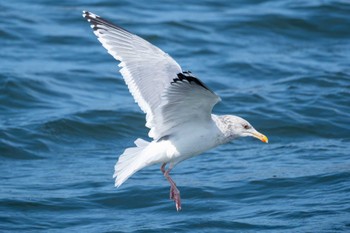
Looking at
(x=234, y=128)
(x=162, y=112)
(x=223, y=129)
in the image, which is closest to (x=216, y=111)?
(x=234, y=128)

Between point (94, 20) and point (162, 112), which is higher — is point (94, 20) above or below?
above

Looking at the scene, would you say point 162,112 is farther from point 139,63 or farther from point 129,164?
point 139,63

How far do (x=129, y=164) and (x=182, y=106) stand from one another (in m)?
0.61

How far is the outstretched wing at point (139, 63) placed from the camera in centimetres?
710

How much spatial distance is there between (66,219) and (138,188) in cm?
99

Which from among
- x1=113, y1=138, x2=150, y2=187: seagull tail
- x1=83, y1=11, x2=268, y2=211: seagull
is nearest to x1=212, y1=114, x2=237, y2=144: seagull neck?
x1=83, y1=11, x2=268, y2=211: seagull

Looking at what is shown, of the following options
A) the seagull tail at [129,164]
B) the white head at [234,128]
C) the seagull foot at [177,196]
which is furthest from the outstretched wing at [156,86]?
the seagull foot at [177,196]

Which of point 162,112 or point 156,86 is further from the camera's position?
point 156,86

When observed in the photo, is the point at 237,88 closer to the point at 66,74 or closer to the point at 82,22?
the point at 66,74

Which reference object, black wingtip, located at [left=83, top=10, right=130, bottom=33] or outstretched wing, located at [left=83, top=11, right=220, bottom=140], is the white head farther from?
black wingtip, located at [left=83, top=10, right=130, bottom=33]

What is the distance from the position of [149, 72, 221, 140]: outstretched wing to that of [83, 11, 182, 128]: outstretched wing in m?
0.17

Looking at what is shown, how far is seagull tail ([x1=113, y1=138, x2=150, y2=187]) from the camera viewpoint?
666 cm

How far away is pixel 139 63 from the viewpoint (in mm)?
7340

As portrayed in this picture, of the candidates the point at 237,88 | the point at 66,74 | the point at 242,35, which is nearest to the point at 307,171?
the point at 237,88
